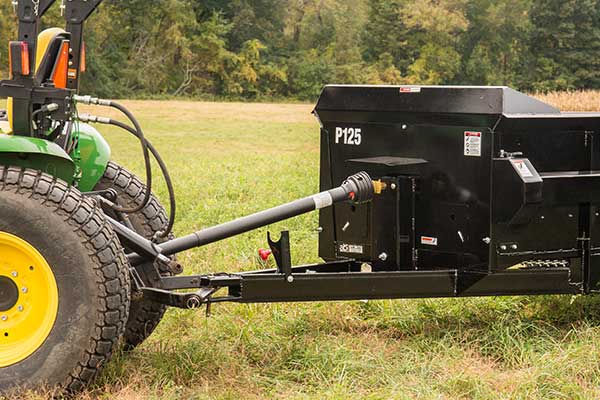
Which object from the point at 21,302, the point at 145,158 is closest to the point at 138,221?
the point at 145,158

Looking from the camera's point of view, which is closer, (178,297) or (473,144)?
(178,297)

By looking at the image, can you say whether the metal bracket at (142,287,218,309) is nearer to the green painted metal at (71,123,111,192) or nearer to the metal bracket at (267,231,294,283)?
the metal bracket at (267,231,294,283)

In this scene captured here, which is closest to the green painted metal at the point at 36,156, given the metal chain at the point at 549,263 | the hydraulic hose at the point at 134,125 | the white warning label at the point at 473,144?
the hydraulic hose at the point at 134,125

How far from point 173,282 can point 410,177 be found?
122 cm

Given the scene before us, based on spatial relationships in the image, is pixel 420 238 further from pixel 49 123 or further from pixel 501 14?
pixel 501 14

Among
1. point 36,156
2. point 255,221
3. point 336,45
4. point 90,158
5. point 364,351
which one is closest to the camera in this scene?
point 36,156

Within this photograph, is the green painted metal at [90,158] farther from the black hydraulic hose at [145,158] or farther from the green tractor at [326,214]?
the black hydraulic hose at [145,158]

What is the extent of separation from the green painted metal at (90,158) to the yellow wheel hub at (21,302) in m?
0.83

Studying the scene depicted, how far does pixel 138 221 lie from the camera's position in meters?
4.77

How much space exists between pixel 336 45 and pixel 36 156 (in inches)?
1534

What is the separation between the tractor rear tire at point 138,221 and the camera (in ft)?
15.0

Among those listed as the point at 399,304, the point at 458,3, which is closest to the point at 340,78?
the point at 458,3

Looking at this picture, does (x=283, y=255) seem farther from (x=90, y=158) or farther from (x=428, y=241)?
(x=90, y=158)

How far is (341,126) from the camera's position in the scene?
4879 millimetres
